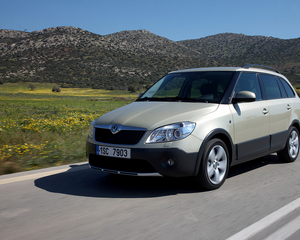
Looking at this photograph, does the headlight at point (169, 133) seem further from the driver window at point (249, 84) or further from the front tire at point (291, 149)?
the front tire at point (291, 149)

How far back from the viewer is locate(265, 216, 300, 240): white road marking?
3139 mm

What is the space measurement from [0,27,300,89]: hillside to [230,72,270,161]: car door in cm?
5597

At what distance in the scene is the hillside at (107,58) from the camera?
68.4 metres

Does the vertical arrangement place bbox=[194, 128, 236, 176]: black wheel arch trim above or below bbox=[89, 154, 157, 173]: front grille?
above

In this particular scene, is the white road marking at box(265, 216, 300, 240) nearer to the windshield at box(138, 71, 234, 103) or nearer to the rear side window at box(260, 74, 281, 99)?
the windshield at box(138, 71, 234, 103)

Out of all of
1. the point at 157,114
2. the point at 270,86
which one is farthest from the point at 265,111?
the point at 157,114

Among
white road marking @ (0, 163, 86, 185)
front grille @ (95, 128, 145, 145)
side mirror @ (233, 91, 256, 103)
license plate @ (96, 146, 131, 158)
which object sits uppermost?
side mirror @ (233, 91, 256, 103)

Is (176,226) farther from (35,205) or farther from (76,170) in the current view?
(76,170)

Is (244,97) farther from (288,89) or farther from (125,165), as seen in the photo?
(288,89)

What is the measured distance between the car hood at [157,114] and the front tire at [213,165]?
461mm

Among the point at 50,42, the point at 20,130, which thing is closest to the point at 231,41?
A: the point at 50,42

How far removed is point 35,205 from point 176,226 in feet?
5.62

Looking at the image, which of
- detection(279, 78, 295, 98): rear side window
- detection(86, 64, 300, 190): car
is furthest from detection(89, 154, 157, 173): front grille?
detection(279, 78, 295, 98): rear side window

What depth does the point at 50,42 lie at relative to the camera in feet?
279
